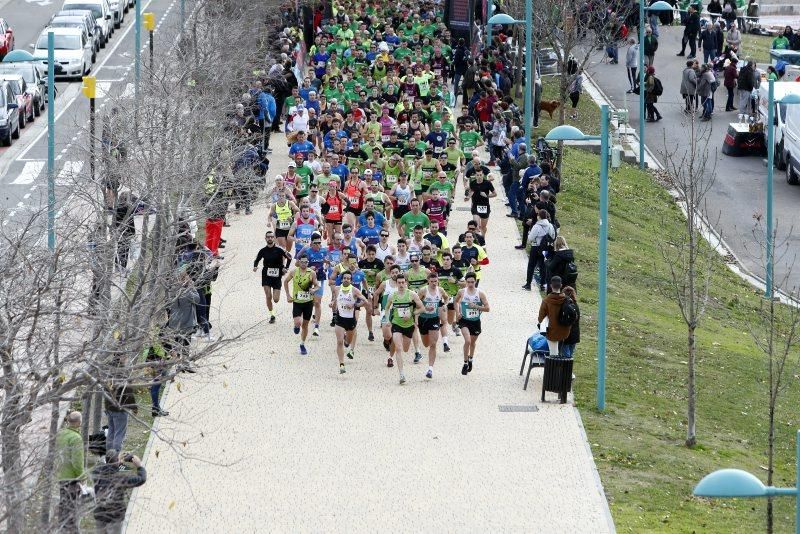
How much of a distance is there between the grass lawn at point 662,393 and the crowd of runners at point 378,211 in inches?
87.4

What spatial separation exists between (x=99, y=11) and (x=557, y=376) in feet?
121

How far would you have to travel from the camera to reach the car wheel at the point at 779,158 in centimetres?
4281

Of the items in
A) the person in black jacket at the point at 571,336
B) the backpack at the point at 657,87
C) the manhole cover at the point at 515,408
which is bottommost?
the manhole cover at the point at 515,408

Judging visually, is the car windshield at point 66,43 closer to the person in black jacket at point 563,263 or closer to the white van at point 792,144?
the white van at point 792,144

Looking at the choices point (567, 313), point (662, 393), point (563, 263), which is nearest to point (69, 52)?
point (563, 263)

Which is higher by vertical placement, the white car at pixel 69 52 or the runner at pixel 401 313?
the white car at pixel 69 52

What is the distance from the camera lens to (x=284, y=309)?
27.7 m

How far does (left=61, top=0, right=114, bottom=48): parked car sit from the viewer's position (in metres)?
56.4

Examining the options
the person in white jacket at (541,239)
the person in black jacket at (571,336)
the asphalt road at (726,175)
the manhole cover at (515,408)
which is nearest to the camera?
the manhole cover at (515,408)

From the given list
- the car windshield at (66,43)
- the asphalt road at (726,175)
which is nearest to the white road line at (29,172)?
the car windshield at (66,43)

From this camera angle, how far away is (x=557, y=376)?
2327cm

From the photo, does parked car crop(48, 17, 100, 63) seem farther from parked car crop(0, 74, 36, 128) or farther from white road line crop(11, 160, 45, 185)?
white road line crop(11, 160, 45, 185)

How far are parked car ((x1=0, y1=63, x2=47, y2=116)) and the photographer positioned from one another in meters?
28.3

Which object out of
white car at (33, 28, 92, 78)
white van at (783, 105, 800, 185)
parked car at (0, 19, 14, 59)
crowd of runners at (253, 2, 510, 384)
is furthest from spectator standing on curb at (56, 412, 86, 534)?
parked car at (0, 19, 14, 59)
